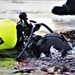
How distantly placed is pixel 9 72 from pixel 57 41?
0.81 m

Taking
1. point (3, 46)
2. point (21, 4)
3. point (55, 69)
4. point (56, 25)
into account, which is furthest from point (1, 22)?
point (21, 4)

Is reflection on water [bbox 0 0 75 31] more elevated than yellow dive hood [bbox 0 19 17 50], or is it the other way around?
yellow dive hood [bbox 0 19 17 50]

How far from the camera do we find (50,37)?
5242mm

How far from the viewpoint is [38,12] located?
10.0 meters

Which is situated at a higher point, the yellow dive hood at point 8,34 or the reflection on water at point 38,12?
the yellow dive hood at point 8,34

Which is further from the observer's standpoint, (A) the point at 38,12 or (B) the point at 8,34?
(A) the point at 38,12

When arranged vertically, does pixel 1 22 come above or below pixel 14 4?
above

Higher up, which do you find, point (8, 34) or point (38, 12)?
point (8, 34)

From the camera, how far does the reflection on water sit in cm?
830

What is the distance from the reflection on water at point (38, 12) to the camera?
27.2ft

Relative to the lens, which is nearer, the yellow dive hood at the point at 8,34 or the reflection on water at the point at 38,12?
the yellow dive hood at the point at 8,34

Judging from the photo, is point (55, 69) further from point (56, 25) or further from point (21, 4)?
point (21, 4)

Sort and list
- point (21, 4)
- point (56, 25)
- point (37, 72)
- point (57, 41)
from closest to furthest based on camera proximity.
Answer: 1. point (37, 72)
2. point (57, 41)
3. point (56, 25)
4. point (21, 4)

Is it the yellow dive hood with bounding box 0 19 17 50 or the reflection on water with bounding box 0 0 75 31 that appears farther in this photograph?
the reflection on water with bounding box 0 0 75 31
